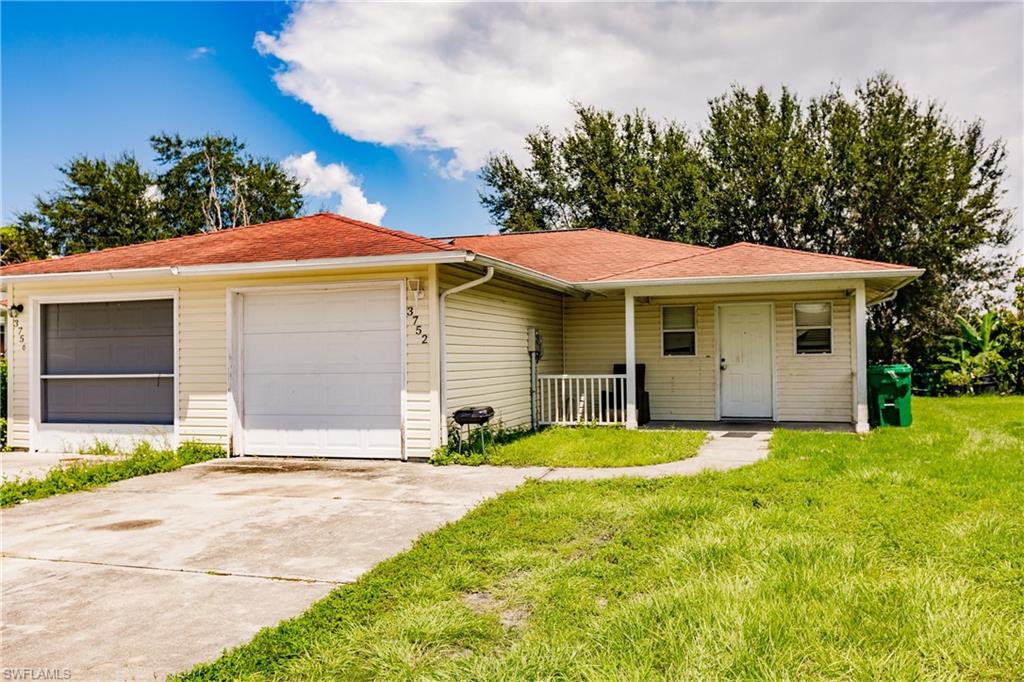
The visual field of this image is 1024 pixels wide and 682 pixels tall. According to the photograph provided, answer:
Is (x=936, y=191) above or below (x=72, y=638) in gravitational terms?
above

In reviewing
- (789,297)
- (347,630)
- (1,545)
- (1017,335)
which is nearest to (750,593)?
(347,630)

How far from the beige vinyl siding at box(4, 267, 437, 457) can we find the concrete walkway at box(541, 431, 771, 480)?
1.90 m

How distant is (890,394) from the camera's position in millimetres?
10961

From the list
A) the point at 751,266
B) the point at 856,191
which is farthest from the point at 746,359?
the point at 856,191

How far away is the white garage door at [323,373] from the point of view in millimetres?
8773

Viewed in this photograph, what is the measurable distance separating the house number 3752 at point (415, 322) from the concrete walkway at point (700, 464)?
2176mm

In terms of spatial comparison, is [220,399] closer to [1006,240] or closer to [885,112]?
[885,112]

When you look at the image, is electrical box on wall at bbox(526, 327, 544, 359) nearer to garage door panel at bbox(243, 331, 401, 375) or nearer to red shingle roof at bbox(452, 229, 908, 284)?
red shingle roof at bbox(452, 229, 908, 284)

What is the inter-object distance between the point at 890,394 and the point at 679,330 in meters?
3.49

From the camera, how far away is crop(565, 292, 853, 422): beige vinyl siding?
12.2 m

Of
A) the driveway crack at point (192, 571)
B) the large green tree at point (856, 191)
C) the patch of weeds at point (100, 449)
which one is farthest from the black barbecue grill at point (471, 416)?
the large green tree at point (856, 191)

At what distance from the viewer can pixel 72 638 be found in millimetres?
3285

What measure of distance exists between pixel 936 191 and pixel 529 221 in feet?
45.5

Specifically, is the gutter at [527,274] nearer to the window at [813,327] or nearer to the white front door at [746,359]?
the white front door at [746,359]
